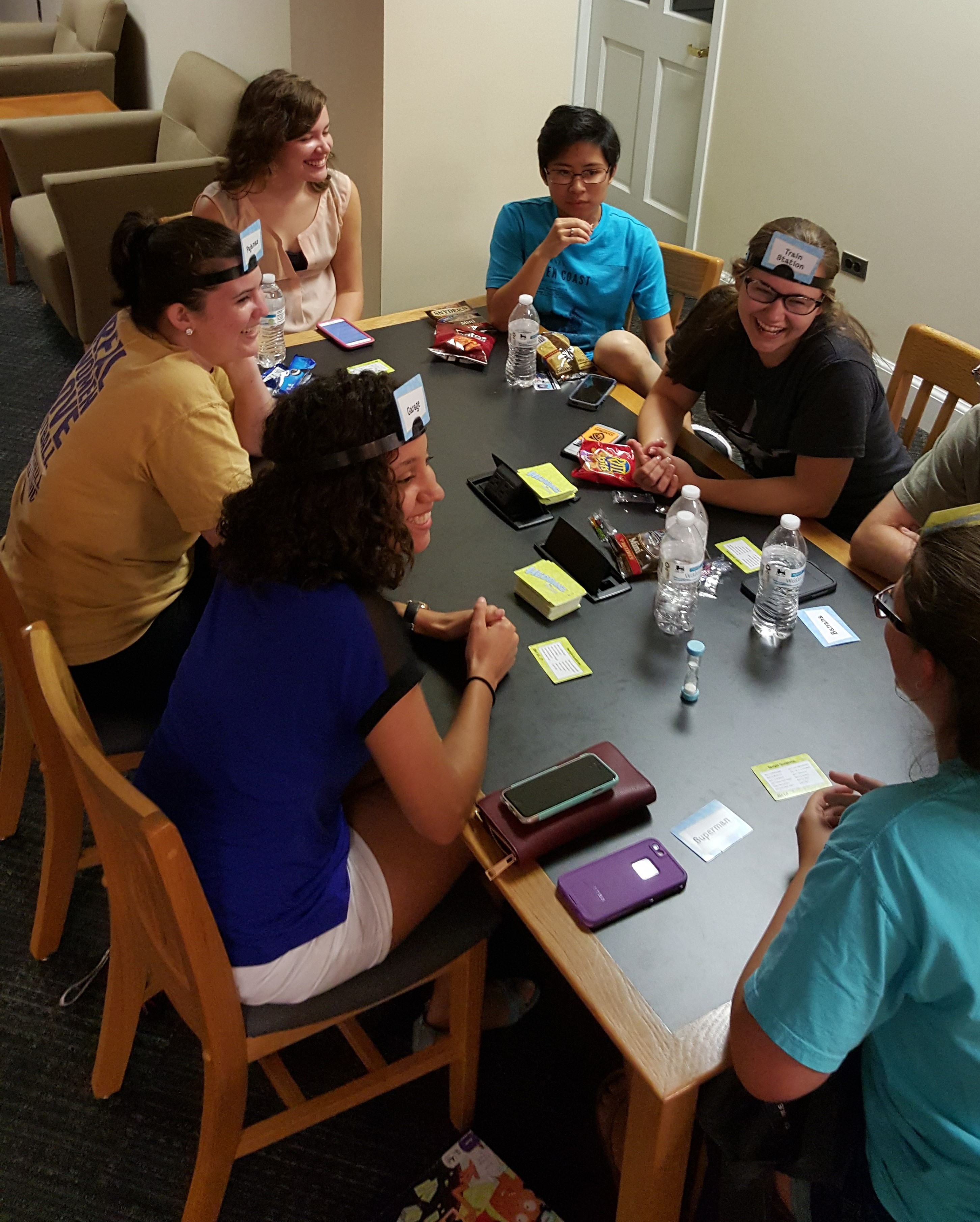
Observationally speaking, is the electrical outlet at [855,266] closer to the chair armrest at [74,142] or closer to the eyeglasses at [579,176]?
the eyeglasses at [579,176]

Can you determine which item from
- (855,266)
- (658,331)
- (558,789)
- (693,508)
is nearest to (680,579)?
(693,508)

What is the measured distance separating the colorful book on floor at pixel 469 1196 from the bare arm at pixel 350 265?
2.18 metres

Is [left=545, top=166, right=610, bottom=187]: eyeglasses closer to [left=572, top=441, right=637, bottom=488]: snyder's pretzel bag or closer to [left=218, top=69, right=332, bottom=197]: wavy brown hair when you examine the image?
[left=218, top=69, right=332, bottom=197]: wavy brown hair

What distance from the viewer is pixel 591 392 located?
2.33 meters

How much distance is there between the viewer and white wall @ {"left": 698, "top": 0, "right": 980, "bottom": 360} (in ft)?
11.4

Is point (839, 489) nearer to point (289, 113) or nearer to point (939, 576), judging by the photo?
point (939, 576)

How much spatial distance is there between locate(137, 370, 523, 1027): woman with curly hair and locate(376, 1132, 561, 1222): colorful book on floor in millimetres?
355

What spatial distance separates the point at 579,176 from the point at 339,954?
81.6 inches

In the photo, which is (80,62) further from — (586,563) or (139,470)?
(586,563)

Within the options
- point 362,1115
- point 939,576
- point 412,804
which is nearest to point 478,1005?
point 362,1115

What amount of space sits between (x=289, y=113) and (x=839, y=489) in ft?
5.49

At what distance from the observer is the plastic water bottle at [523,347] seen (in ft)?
7.82

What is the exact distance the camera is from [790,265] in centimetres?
186

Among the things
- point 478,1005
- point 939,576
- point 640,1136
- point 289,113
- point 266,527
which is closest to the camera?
point 939,576
